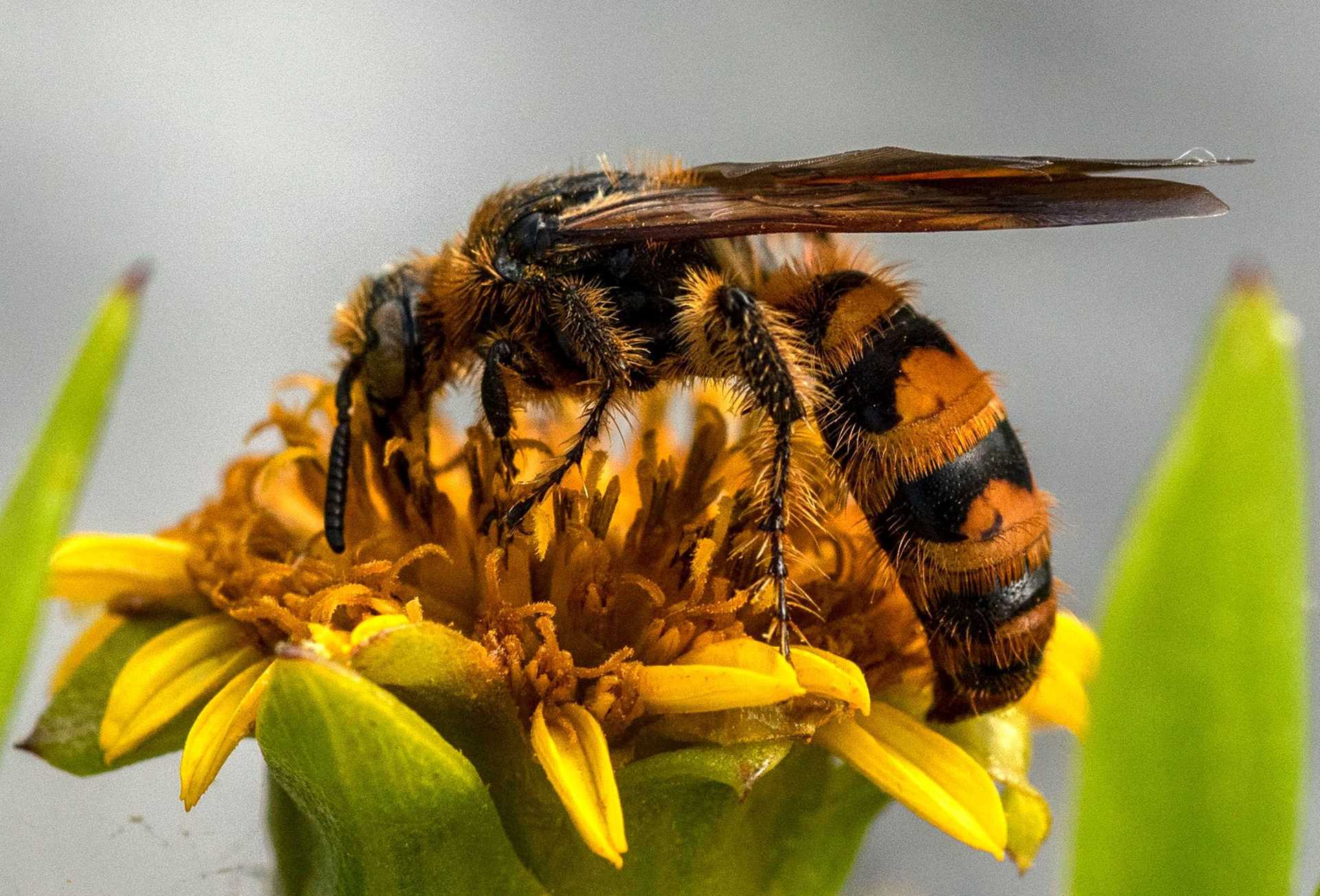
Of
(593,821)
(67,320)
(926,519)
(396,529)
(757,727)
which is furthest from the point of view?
(67,320)

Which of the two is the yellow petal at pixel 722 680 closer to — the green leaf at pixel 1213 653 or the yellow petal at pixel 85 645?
the green leaf at pixel 1213 653

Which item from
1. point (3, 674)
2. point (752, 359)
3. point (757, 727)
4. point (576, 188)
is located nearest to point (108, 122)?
point (576, 188)

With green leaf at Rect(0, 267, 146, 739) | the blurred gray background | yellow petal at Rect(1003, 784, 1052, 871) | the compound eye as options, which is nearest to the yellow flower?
yellow petal at Rect(1003, 784, 1052, 871)

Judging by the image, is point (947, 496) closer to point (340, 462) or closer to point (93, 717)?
point (340, 462)

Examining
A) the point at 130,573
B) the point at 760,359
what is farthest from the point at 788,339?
the point at 130,573

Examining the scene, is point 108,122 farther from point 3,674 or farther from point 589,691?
point 3,674

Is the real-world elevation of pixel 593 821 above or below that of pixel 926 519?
below

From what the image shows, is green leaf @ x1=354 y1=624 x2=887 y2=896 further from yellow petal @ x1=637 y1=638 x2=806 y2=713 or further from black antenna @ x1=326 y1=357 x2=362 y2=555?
black antenna @ x1=326 y1=357 x2=362 y2=555

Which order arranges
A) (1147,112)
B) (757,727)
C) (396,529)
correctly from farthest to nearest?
(1147,112)
(396,529)
(757,727)
